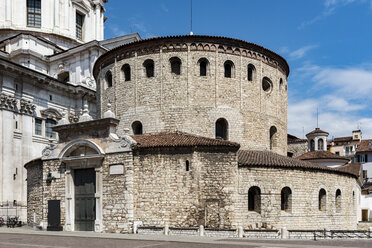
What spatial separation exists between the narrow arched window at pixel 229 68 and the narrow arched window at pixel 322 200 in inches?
→ 385

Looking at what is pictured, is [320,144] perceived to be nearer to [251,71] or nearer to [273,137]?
[273,137]

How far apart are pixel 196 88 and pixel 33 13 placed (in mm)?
32867

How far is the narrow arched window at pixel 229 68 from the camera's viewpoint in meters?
29.1

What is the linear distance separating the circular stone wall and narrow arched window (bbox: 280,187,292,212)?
13.5ft

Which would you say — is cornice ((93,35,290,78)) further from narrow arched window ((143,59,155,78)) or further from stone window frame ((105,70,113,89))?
stone window frame ((105,70,113,89))

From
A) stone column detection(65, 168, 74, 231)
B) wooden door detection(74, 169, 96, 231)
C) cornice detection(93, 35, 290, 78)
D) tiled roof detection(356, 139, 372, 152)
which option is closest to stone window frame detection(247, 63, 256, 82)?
cornice detection(93, 35, 290, 78)

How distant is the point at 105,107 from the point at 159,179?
424 inches

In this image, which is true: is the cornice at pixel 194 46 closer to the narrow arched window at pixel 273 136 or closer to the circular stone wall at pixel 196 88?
the circular stone wall at pixel 196 88

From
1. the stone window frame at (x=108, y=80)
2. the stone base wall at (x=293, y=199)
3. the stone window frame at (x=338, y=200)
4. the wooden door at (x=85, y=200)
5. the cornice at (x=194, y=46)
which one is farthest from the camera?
the stone window frame at (x=108, y=80)

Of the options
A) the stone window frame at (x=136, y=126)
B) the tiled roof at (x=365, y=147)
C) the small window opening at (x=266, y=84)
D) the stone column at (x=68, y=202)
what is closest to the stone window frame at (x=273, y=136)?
the small window opening at (x=266, y=84)

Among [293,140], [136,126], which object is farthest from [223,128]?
[293,140]

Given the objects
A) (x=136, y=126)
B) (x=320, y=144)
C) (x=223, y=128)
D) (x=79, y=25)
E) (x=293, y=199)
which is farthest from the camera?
(x=79, y=25)

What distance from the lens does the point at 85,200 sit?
25000 mm

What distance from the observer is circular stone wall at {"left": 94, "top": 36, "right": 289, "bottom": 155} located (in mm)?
28078
